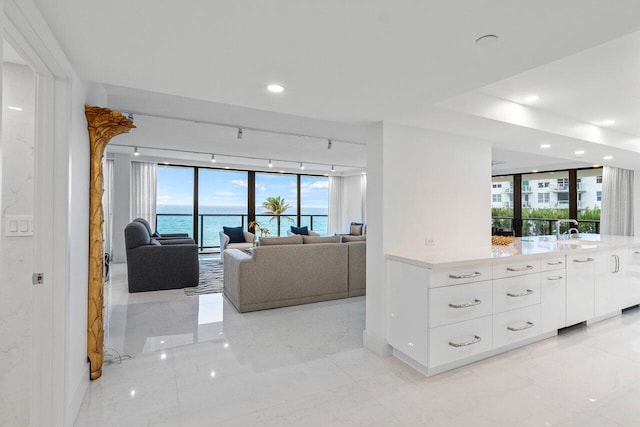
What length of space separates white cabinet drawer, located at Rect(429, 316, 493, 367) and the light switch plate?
272cm

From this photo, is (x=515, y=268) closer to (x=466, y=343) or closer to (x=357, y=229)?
(x=466, y=343)

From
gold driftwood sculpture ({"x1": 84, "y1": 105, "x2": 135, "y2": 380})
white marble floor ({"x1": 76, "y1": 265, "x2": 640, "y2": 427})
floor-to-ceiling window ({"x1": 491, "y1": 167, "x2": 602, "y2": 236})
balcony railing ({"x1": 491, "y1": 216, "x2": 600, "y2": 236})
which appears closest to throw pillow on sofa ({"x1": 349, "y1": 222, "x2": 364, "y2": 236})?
floor-to-ceiling window ({"x1": 491, "y1": 167, "x2": 602, "y2": 236})

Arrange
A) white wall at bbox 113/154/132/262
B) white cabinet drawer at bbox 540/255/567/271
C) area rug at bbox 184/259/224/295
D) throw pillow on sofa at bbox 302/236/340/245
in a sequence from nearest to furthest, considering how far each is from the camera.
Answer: white cabinet drawer at bbox 540/255/567/271 → throw pillow on sofa at bbox 302/236/340/245 → area rug at bbox 184/259/224/295 → white wall at bbox 113/154/132/262

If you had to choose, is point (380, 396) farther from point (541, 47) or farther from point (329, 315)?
point (541, 47)

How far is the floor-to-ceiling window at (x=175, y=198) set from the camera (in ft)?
27.8

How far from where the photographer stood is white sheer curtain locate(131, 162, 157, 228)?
7.67 metres

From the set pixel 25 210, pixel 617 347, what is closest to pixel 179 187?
pixel 25 210

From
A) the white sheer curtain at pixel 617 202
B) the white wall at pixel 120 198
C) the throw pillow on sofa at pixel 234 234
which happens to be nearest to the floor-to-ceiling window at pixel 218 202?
the throw pillow on sofa at pixel 234 234

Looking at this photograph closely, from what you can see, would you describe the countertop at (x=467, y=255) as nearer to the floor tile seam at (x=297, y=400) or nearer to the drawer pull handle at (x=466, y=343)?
the drawer pull handle at (x=466, y=343)

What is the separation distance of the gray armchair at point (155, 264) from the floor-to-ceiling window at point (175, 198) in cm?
359

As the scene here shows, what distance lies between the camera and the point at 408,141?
120 inches

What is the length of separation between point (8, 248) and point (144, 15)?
1497mm

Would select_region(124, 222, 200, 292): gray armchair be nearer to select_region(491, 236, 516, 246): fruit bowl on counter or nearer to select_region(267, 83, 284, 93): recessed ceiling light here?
select_region(267, 83, 284, 93): recessed ceiling light

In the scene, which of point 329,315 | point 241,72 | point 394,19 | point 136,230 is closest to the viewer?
point 394,19
